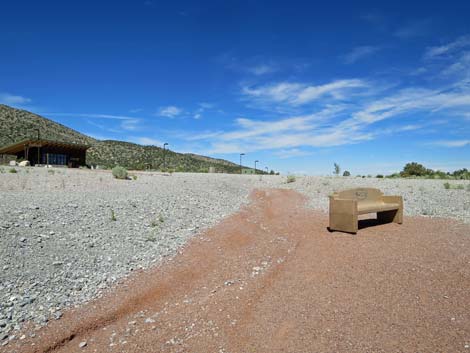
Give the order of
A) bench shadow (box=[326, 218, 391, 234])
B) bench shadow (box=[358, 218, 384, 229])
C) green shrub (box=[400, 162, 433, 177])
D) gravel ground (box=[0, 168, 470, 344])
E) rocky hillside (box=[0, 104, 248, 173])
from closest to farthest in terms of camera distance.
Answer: gravel ground (box=[0, 168, 470, 344]) → bench shadow (box=[326, 218, 391, 234]) → bench shadow (box=[358, 218, 384, 229]) → green shrub (box=[400, 162, 433, 177]) → rocky hillside (box=[0, 104, 248, 173])

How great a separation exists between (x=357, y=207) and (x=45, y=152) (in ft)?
138

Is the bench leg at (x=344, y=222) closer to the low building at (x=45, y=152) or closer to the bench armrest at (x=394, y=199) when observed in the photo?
the bench armrest at (x=394, y=199)

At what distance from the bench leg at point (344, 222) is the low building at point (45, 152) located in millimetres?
38547

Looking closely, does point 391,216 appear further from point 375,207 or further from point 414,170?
point 414,170

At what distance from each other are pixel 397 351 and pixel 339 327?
66cm

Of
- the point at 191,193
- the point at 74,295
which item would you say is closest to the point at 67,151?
the point at 191,193

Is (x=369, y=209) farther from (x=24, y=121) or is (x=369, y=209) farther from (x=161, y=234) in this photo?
(x=24, y=121)

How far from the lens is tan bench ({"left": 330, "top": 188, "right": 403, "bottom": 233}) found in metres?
7.46

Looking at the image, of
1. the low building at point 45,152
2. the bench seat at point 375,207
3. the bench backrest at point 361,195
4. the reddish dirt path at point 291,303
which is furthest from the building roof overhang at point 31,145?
the bench seat at point 375,207

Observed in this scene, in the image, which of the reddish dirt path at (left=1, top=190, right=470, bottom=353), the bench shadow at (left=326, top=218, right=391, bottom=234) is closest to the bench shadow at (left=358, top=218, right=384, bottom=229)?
the bench shadow at (left=326, top=218, right=391, bottom=234)

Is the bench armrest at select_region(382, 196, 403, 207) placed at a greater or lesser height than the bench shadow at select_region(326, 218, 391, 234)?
greater

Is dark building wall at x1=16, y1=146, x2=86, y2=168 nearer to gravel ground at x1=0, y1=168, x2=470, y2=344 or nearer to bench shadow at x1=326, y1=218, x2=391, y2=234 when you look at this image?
gravel ground at x1=0, y1=168, x2=470, y2=344

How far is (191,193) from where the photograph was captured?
46.2ft

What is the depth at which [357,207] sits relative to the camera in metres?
7.65
